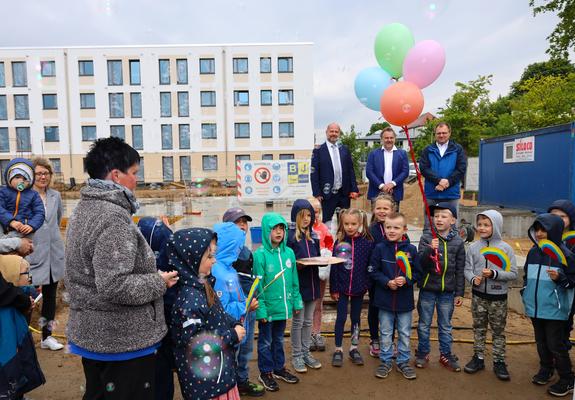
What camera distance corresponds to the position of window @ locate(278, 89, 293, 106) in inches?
1393

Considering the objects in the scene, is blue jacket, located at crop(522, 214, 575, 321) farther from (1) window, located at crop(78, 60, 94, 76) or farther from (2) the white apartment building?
(1) window, located at crop(78, 60, 94, 76)

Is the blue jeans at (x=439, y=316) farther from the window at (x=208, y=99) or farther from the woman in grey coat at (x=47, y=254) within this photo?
the window at (x=208, y=99)

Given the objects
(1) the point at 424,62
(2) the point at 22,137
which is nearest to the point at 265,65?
(2) the point at 22,137

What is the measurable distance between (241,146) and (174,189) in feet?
23.3

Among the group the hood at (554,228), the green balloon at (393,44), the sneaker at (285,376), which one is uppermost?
the green balloon at (393,44)

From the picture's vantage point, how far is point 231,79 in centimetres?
3506

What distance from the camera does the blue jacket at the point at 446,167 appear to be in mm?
5230

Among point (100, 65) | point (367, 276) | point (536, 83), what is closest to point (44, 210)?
point (367, 276)

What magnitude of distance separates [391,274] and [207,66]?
34.8m

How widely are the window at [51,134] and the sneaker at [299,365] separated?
37975mm

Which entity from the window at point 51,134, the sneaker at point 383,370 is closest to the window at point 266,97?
the window at point 51,134

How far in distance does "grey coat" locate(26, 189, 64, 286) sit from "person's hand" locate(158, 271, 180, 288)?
8.53ft

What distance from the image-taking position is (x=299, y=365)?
151 inches

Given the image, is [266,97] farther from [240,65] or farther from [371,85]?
[371,85]
